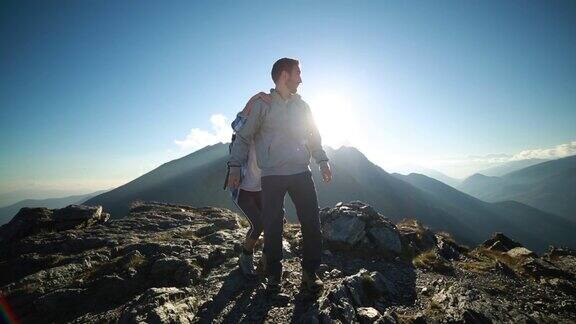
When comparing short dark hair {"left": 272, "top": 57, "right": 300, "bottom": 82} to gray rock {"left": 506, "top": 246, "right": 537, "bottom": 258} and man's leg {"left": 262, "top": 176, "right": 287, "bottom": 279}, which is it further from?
gray rock {"left": 506, "top": 246, "right": 537, "bottom": 258}

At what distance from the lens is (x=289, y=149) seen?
5.36m

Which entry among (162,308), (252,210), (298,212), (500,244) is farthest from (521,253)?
(162,308)

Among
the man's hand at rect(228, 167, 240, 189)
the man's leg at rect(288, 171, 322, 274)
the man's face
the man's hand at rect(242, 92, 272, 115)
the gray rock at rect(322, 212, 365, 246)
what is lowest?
the gray rock at rect(322, 212, 365, 246)

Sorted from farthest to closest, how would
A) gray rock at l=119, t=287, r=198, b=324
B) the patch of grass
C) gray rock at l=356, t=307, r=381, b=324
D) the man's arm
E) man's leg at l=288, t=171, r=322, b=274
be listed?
the patch of grass → the man's arm → man's leg at l=288, t=171, r=322, b=274 → gray rock at l=356, t=307, r=381, b=324 → gray rock at l=119, t=287, r=198, b=324

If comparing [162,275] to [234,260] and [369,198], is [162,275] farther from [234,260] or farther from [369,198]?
[369,198]

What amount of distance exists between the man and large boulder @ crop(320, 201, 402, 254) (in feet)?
12.7

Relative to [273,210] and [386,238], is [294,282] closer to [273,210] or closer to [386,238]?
[273,210]

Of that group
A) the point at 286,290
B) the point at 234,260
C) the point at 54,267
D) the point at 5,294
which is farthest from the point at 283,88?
the point at 54,267

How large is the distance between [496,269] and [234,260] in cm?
690

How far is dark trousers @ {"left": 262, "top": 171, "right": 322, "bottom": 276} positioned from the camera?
207 inches

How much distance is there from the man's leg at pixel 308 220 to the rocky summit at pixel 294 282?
0.59 m

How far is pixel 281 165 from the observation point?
A: 5.28 metres

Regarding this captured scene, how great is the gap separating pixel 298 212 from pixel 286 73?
244 centimetres

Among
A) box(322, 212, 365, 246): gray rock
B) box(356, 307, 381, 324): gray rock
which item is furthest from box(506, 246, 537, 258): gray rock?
box(356, 307, 381, 324): gray rock
